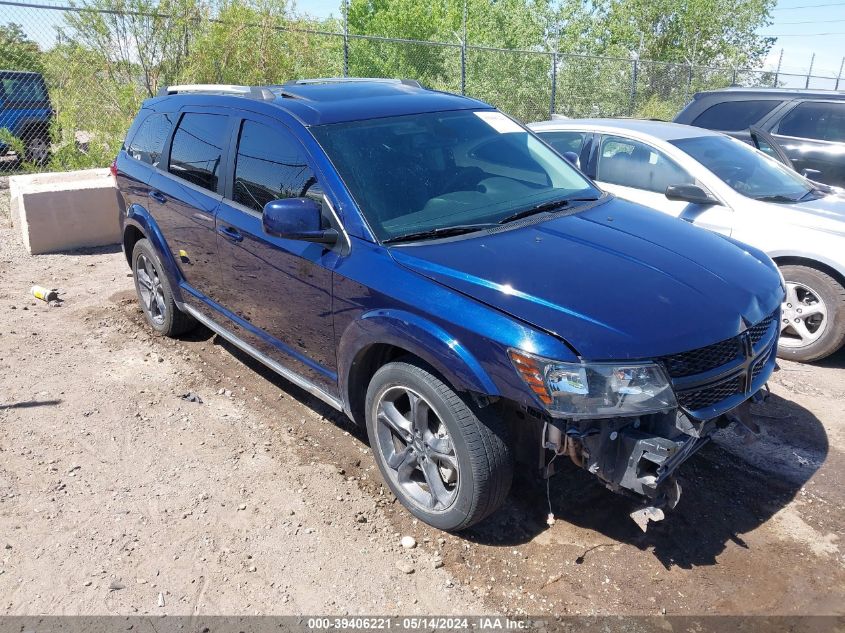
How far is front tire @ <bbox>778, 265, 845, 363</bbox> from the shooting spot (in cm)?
504

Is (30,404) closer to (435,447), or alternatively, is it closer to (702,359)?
(435,447)

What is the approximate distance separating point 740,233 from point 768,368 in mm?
2386

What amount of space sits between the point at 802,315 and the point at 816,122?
378cm

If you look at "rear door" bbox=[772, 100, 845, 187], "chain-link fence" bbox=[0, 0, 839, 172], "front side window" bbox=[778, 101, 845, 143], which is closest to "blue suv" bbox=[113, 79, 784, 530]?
"rear door" bbox=[772, 100, 845, 187]

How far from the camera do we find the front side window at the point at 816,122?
7.73 meters

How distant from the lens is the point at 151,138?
5340 mm

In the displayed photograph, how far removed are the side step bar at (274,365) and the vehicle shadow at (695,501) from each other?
1.37 feet

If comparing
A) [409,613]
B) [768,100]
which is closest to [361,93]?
[409,613]

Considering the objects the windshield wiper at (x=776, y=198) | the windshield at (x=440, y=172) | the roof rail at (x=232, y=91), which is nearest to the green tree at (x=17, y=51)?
the roof rail at (x=232, y=91)

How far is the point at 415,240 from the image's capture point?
3352mm

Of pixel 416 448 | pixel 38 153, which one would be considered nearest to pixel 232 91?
pixel 416 448

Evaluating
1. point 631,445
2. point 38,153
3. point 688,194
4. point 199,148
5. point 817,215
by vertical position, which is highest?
point 199,148

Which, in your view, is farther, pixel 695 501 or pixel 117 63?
pixel 117 63

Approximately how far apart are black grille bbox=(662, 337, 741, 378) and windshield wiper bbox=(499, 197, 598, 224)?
118cm
